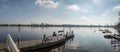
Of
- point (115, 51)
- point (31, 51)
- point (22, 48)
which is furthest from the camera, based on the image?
point (115, 51)

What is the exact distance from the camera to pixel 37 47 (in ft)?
109

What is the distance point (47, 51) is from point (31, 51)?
6.86m

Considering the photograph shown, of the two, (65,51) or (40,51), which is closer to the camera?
(40,51)

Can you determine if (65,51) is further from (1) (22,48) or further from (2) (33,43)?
(1) (22,48)

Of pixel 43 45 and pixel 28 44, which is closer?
pixel 28 44

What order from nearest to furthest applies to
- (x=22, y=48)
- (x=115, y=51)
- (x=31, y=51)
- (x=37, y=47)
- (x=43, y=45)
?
(x=22, y=48), (x=31, y=51), (x=37, y=47), (x=43, y=45), (x=115, y=51)

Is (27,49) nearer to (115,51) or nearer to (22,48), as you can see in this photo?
(22,48)

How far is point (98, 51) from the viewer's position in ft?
153

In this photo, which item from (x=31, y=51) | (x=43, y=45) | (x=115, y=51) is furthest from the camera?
(x=115, y=51)

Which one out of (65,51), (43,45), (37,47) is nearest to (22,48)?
(37,47)

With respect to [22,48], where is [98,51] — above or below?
below

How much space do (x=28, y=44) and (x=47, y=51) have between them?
6889 millimetres

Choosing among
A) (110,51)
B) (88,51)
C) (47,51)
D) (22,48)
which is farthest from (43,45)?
(110,51)

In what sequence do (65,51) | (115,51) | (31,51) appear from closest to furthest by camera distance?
(31,51) → (65,51) → (115,51)
